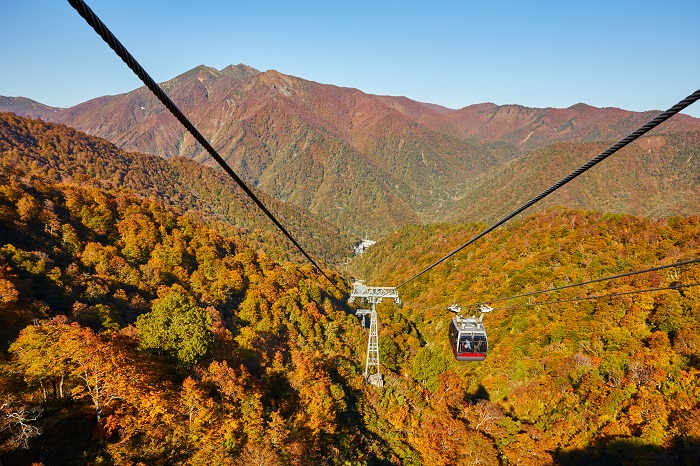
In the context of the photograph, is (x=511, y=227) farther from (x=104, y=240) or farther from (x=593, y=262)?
(x=104, y=240)

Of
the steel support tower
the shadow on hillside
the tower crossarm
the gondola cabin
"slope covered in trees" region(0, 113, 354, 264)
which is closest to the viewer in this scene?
the gondola cabin

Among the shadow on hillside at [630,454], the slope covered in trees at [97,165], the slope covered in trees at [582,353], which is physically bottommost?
the shadow on hillside at [630,454]

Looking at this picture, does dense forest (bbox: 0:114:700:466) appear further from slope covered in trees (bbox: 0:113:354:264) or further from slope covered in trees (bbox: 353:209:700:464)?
slope covered in trees (bbox: 0:113:354:264)

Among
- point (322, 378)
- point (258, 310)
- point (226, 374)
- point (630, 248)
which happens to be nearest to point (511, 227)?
point (630, 248)

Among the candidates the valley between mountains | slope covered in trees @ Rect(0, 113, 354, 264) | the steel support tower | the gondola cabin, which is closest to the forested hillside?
the valley between mountains

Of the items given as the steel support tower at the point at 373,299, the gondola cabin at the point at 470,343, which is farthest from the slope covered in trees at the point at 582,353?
the steel support tower at the point at 373,299

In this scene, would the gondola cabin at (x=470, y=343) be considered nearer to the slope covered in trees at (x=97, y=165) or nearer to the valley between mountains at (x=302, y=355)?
the valley between mountains at (x=302, y=355)

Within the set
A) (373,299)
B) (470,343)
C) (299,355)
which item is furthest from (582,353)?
(299,355)

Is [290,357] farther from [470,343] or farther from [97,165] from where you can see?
[97,165]

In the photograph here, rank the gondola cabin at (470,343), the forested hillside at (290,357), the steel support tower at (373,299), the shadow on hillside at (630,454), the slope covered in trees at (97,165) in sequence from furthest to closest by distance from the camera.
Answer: the slope covered in trees at (97,165) → the steel support tower at (373,299) → the shadow on hillside at (630,454) → the gondola cabin at (470,343) → the forested hillside at (290,357)
